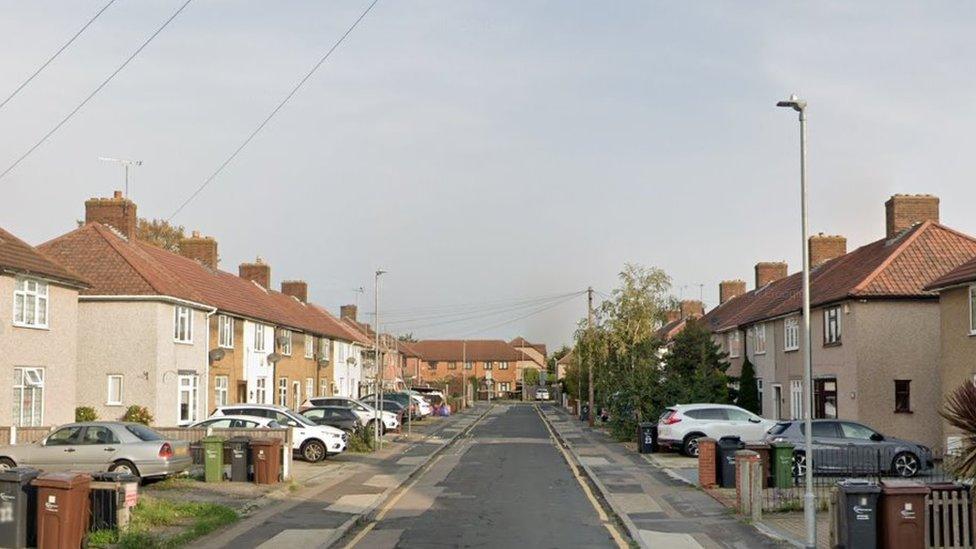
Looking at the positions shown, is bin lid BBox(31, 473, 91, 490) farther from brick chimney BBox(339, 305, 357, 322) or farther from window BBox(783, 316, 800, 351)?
brick chimney BBox(339, 305, 357, 322)

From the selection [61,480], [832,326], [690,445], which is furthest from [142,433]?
[832,326]

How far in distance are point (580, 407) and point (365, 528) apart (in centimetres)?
5481

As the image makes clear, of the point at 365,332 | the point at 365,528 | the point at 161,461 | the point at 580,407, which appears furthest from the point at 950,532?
the point at 365,332

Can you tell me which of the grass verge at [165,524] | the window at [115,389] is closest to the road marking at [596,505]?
the grass verge at [165,524]

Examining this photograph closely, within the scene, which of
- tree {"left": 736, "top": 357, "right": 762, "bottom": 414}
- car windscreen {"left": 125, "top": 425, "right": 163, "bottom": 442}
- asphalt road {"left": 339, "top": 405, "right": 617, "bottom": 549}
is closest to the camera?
asphalt road {"left": 339, "top": 405, "right": 617, "bottom": 549}

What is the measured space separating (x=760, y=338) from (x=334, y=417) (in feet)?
65.0

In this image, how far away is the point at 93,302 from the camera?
125 ft

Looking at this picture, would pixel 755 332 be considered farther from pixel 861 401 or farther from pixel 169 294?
pixel 169 294

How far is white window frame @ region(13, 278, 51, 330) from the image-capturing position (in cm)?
3045

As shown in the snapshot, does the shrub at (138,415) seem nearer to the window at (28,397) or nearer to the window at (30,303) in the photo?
the window at (28,397)

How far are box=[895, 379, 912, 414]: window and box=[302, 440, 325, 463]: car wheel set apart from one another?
18.6 m

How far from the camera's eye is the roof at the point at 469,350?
6275 inches

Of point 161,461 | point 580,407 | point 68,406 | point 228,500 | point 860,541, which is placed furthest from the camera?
point 580,407

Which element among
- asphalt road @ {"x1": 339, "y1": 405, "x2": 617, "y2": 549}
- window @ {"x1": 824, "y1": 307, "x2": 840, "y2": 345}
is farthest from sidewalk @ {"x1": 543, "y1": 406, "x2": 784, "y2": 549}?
window @ {"x1": 824, "y1": 307, "x2": 840, "y2": 345}
